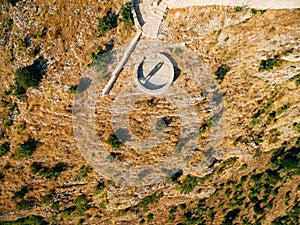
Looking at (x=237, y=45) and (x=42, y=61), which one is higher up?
(x=42, y=61)

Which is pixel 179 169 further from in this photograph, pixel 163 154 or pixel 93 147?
pixel 93 147

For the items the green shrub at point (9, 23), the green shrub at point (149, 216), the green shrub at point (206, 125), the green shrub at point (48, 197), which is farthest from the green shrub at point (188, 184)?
the green shrub at point (9, 23)

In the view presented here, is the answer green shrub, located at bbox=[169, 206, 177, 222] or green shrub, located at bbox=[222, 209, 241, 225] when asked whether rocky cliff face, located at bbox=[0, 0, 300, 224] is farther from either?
green shrub, located at bbox=[222, 209, 241, 225]

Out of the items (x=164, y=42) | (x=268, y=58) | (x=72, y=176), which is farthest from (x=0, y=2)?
(x=268, y=58)

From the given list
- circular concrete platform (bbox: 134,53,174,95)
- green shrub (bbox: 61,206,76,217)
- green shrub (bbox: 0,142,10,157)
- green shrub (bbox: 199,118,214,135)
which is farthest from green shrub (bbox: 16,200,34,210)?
green shrub (bbox: 199,118,214,135)

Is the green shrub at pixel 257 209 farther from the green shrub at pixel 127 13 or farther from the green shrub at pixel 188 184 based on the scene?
the green shrub at pixel 127 13
